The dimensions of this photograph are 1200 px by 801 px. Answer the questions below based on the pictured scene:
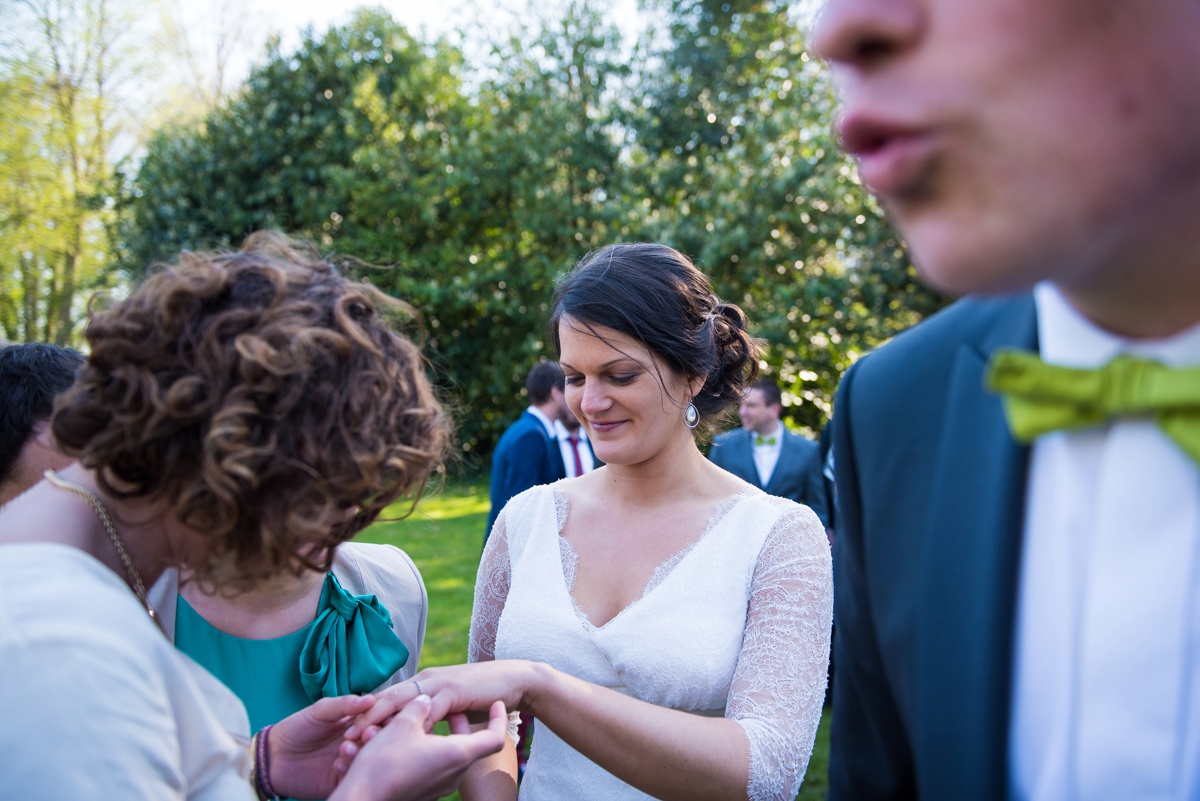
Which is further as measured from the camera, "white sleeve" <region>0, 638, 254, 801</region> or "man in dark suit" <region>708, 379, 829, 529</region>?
"man in dark suit" <region>708, 379, 829, 529</region>

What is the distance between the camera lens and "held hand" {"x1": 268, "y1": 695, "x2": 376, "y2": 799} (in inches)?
80.7

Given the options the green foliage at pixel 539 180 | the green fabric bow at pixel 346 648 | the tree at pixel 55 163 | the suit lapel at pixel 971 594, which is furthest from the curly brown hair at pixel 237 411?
the tree at pixel 55 163

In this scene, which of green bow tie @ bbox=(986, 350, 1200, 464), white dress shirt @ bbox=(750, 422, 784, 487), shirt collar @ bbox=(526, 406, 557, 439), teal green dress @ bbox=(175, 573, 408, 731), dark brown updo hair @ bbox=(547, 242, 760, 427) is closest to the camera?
green bow tie @ bbox=(986, 350, 1200, 464)

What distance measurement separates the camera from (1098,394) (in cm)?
102

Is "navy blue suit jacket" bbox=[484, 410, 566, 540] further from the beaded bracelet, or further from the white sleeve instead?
the white sleeve

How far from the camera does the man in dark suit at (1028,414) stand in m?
0.85

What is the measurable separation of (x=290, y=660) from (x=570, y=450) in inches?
209

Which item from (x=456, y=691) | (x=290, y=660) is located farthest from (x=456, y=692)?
(x=290, y=660)

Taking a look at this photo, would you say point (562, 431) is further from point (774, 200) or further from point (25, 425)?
point (774, 200)

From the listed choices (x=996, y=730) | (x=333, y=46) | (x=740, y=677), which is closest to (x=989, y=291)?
(x=996, y=730)

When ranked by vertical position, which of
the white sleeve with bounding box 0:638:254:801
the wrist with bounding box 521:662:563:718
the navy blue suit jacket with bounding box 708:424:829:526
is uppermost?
the white sleeve with bounding box 0:638:254:801

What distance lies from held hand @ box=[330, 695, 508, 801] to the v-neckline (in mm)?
779

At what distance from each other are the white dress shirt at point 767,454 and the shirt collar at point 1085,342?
626 cm

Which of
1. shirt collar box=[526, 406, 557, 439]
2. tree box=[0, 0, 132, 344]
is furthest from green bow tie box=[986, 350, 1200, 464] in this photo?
tree box=[0, 0, 132, 344]
